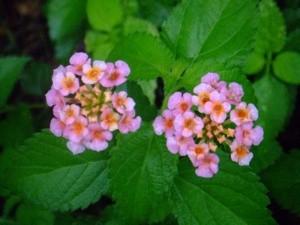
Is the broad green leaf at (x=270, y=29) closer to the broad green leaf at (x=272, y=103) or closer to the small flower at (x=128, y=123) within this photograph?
the broad green leaf at (x=272, y=103)

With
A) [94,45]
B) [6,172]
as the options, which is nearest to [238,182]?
[6,172]

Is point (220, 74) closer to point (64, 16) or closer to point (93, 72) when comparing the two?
point (93, 72)

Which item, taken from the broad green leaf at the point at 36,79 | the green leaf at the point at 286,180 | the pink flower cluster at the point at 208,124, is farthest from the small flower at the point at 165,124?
the broad green leaf at the point at 36,79

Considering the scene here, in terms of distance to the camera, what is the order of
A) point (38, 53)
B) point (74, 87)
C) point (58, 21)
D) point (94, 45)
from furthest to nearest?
1. point (38, 53)
2. point (58, 21)
3. point (94, 45)
4. point (74, 87)

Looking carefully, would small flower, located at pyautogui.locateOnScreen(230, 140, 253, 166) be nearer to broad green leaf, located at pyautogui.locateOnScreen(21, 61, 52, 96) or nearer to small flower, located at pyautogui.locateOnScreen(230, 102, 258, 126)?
small flower, located at pyautogui.locateOnScreen(230, 102, 258, 126)

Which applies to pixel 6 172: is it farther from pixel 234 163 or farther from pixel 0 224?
pixel 234 163

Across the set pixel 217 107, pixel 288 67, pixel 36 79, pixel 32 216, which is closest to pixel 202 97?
pixel 217 107

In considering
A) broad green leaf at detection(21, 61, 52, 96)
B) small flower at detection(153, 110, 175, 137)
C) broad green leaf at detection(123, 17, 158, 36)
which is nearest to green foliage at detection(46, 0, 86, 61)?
broad green leaf at detection(21, 61, 52, 96)
